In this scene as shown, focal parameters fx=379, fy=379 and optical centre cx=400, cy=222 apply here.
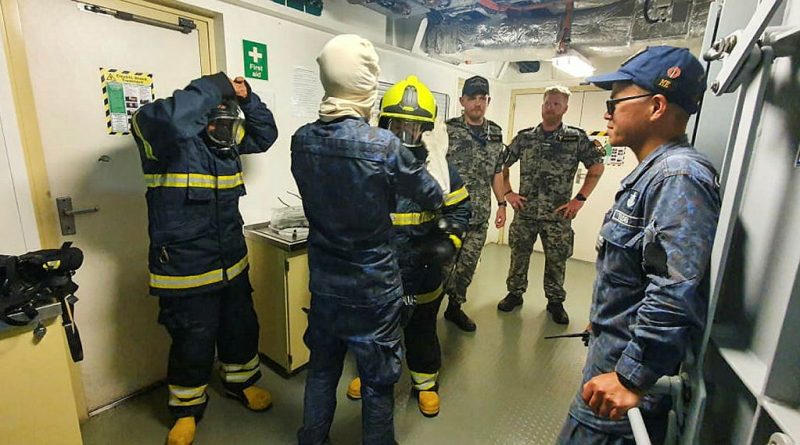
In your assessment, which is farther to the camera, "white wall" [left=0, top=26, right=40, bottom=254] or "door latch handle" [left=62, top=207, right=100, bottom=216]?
"door latch handle" [left=62, top=207, right=100, bottom=216]

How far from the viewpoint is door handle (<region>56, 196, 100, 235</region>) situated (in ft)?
5.51

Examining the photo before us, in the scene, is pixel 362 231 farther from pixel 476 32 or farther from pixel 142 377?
pixel 476 32

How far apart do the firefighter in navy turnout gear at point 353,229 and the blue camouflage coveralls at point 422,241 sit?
0.28 m

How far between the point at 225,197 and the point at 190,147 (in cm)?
25

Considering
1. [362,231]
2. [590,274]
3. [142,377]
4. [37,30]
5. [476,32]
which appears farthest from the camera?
[590,274]

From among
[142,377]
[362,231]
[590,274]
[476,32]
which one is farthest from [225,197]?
[590,274]

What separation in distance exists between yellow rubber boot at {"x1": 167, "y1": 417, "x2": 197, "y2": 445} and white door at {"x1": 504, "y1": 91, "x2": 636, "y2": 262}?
411 centimetres

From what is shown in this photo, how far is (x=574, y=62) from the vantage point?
332 centimetres

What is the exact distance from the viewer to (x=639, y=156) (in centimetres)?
107

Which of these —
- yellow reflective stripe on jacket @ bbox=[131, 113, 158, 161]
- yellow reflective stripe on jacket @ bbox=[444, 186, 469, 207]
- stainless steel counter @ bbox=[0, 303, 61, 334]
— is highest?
yellow reflective stripe on jacket @ bbox=[131, 113, 158, 161]

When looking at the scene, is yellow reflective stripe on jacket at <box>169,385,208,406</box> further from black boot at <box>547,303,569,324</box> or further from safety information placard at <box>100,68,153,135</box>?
black boot at <box>547,303,569,324</box>

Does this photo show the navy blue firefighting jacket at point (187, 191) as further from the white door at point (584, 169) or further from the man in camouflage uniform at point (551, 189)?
the white door at point (584, 169)

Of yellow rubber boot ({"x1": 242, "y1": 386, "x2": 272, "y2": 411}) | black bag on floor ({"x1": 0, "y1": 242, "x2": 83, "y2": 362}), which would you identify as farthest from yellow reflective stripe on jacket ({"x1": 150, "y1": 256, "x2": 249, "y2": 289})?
yellow rubber boot ({"x1": 242, "y1": 386, "x2": 272, "y2": 411})

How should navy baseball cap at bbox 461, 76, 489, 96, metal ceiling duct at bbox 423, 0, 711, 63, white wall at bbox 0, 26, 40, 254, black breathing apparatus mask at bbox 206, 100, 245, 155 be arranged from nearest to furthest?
white wall at bbox 0, 26, 40, 254 → black breathing apparatus mask at bbox 206, 100, 245, 155 → metal ceiling duct at bbox 423, 0, 711, 63 → navy baseball cap at bbox 461, 76, 489, 96
